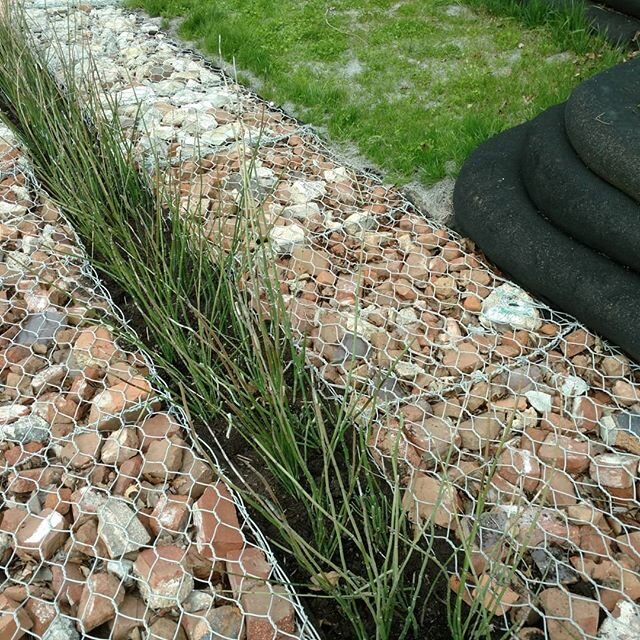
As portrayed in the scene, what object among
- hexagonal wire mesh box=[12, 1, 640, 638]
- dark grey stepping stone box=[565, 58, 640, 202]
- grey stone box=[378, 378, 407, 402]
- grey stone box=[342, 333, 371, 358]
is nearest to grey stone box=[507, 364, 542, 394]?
hexagonal wire mesh box=[12, 1, 640, 638]

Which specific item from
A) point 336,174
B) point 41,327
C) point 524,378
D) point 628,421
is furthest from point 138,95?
point 628,421

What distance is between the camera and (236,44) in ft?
10.2

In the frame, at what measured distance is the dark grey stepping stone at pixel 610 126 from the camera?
1.68 meters

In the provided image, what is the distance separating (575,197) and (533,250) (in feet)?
0.56

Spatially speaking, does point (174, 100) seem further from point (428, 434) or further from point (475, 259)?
point (428, 434)

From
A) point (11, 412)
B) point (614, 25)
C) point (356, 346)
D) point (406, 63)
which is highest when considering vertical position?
point (614, 25)

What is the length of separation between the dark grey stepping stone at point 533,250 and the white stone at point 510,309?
1.6 inches

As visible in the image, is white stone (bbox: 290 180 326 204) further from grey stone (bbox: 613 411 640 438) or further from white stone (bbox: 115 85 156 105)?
grey stone (bbox: 613 411 640 438)

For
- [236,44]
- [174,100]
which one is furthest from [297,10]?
[174,100]

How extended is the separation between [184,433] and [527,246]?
1.02 meters

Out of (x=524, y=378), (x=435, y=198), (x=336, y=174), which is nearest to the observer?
(x=524, y=378)

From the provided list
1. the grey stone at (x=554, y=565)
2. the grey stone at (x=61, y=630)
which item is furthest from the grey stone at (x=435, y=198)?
the grey stone at (x=61, y=630)

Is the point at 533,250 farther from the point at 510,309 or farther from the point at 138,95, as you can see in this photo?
the point at 138,95

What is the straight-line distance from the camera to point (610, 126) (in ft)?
5.70
